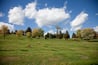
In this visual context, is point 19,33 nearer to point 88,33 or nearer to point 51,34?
point 51,34

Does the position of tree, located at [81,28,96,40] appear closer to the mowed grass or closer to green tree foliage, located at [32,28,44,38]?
the mowed grass

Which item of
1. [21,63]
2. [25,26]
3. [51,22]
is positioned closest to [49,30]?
[51,22]

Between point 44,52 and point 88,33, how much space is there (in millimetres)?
1990

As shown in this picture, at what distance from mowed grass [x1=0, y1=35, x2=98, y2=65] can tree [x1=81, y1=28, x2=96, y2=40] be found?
0.36 meters

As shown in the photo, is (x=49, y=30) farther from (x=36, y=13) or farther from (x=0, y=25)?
(x=0, y=25)

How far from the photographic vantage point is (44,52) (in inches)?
354

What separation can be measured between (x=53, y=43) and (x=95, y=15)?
6.42ft

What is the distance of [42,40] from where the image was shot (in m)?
9.18

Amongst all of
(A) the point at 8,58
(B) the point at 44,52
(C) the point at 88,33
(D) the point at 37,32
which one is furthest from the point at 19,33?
(C) the point at 88,33

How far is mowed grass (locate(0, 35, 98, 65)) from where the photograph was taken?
875 centimetres

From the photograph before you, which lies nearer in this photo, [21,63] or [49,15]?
[21,63]

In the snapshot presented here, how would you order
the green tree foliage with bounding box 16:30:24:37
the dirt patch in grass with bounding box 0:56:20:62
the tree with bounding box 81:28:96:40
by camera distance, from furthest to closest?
the tree with bounding box 81:28:96:40
the green tree foliage with bounding box 16:30:24:37
the dirt patch in grass with bounding box 0:56:20:62

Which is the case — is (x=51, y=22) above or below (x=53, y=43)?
above

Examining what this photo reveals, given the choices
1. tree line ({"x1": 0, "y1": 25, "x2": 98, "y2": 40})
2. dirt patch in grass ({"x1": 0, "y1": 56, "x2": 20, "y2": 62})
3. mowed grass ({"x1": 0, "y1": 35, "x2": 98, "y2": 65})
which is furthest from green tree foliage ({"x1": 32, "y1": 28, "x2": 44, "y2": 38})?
dirt patch in grass ({"x1": 0, "y1": 56, "x2": 20, "y2": 62})
